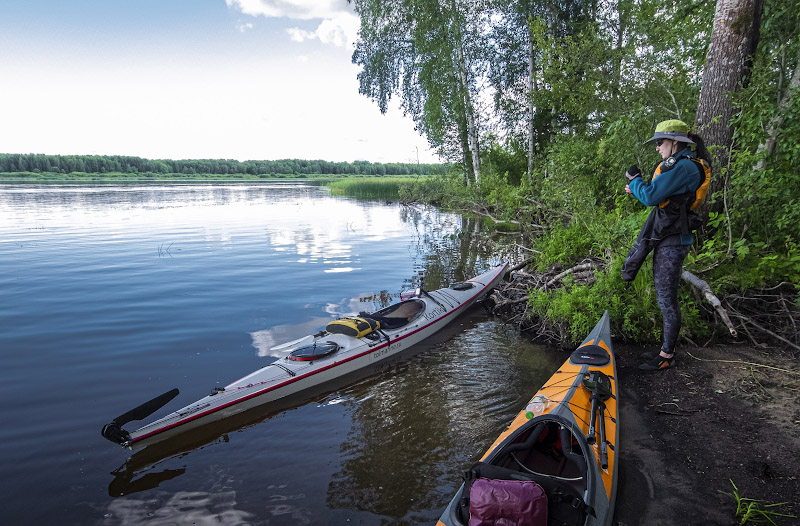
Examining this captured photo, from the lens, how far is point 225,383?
18.8ft

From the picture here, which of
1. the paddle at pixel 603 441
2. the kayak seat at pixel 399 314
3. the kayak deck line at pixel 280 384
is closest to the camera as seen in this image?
the paddle at pixel 603 441

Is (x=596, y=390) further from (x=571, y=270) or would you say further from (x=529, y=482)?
(x=571, y=270)

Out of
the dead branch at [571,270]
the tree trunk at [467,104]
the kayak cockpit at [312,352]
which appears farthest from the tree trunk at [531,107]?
the kayak cockpit at [312,352]

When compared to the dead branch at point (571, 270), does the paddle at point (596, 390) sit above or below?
below

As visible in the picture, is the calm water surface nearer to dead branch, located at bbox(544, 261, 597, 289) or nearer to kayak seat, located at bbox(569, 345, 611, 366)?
kayak seat, located at bbox(569, 345, 611, 366)

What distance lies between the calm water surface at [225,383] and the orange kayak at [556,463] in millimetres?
833

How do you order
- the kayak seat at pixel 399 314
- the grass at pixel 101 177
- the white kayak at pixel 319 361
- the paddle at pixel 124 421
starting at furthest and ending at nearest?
the grass at pixel 101 177 → the kayak seat at pixel 399 314 → the white kayak at pixel 319 361 → the paddle at pixel 124 421

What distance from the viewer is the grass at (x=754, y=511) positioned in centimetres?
274

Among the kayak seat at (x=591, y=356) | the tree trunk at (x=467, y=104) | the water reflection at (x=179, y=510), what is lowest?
the water reflection at (x=179, y=510)

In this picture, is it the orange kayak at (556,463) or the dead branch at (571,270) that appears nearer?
the orange kayak at (556,463)

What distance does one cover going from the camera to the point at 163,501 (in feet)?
12.2

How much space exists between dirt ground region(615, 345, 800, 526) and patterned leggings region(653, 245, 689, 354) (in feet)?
1.69

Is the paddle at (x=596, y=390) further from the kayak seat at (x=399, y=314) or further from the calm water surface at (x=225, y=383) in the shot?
the kayak seat at (x=399, y=314)

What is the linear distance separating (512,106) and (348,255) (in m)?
9.18
